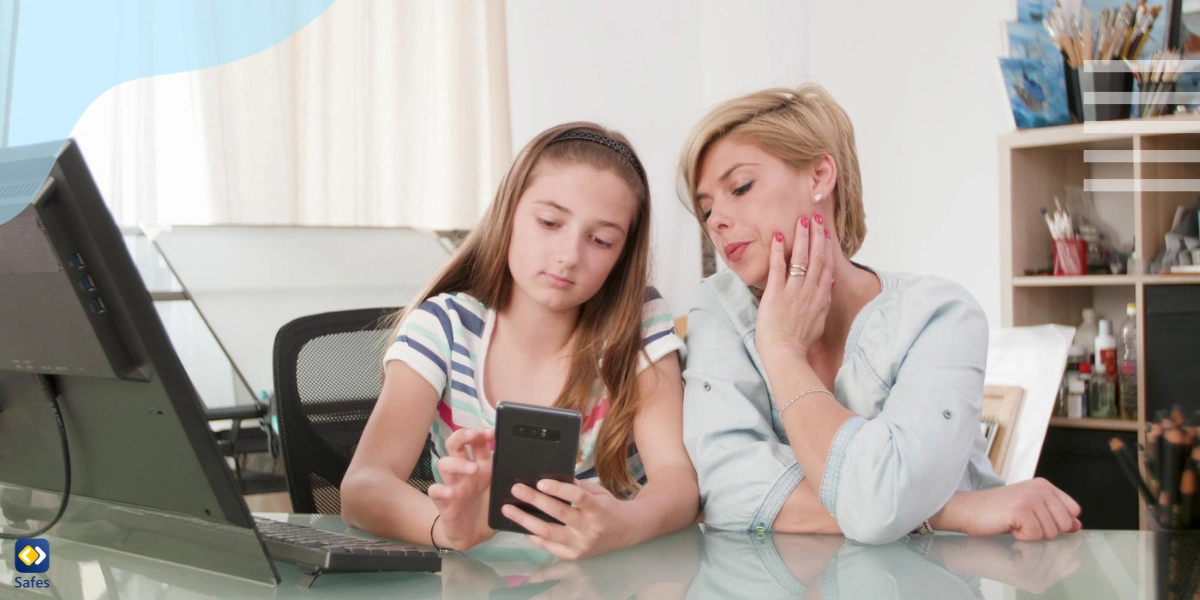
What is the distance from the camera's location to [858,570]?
0.73 meters

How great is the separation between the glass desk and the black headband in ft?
1.84

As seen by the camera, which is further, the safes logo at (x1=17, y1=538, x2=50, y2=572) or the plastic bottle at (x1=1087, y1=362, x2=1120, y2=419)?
the plastic bottle at (x1=1087, y1=362, x2=1120, y2=419)

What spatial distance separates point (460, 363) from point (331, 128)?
1.76 meters

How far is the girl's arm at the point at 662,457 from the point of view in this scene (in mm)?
882

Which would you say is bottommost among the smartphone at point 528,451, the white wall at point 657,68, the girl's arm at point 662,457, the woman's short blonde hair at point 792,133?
the girl's arm at point 662,457

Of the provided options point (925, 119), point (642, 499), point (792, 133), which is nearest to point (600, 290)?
point (792, 133)

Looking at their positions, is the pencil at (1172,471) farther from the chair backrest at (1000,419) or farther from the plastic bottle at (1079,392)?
the plastic bottle at (1079,392)

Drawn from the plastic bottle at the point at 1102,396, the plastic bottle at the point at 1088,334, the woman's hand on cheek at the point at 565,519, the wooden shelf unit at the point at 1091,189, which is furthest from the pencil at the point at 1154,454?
the plastic bottle at the point at 1088,334

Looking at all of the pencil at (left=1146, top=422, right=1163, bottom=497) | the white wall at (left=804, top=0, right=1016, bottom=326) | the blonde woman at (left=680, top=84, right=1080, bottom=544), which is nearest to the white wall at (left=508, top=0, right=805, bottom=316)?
the white wall at (left=804, top=0, right=1016, bottom=326)

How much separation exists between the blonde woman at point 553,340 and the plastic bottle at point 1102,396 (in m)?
1.56

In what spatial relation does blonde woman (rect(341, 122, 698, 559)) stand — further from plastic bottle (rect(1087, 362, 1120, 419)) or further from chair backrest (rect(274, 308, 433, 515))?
plastic bottle (rect(1087, 362, 1120, 419))

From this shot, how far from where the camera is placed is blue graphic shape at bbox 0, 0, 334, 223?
1.88 m

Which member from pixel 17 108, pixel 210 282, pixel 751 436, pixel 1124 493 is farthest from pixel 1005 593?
pixel 17 108

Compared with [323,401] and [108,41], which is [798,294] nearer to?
[323,401]
